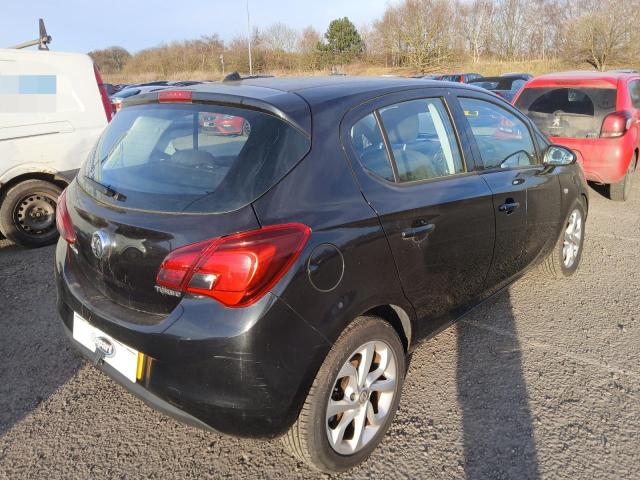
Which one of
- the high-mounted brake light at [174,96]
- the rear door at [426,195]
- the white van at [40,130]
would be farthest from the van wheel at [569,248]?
the white van at [40,130]

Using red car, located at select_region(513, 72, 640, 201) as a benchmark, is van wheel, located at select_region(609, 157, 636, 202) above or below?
below

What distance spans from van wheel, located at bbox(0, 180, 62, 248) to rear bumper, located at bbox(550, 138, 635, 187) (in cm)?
607

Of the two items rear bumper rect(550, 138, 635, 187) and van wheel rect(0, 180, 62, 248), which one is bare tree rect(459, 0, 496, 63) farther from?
van wheel rect(0, 180, 62, 248)

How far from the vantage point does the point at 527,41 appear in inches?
1896

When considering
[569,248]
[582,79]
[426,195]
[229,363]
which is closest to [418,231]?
[426,195]

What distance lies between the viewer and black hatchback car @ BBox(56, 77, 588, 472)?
1820 millimetres

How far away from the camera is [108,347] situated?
212 centimetres

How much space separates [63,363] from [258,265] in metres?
1.99

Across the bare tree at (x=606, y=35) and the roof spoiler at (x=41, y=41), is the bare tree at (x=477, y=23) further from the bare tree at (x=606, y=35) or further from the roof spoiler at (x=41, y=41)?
the roof spoiler at (x=41, y=41)

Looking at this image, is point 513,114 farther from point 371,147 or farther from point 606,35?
point 606,35

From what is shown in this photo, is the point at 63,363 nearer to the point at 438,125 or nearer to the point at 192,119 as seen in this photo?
the point at 192,119

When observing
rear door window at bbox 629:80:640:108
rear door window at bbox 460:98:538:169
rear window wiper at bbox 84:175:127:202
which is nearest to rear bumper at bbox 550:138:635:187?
rear door window at bbox 629:80:640:108

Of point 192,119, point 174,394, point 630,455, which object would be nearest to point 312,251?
point 174,394

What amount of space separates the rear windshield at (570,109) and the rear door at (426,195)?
4.31 meters
